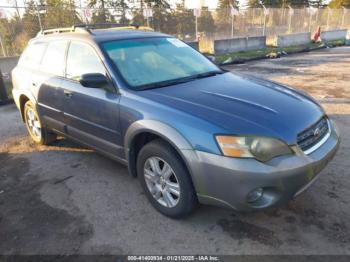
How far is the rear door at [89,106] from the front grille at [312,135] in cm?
180

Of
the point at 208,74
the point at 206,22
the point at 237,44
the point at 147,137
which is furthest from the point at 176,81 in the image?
the point at 206,22

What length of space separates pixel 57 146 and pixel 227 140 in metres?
3.57

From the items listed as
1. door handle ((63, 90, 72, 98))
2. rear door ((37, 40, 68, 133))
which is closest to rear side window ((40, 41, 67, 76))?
rear door ((37, 40, 68, 133))

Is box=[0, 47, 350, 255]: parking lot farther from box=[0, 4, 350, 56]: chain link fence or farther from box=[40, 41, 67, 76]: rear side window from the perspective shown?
box=[0, 4, 350, 56]: chain link fence

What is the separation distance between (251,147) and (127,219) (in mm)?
1487

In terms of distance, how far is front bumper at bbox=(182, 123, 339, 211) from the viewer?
94.3 inches

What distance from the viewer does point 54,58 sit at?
14.1ft

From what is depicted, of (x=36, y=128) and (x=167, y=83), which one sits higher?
(x=167, y=83)

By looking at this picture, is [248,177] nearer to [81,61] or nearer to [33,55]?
[81,61]

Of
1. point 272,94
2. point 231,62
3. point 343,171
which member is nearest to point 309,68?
point 231,62

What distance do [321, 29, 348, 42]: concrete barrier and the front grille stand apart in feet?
71.4

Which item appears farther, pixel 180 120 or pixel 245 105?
pixel 245 105

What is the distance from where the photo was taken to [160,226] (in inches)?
118

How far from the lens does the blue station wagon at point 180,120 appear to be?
8.07ft
